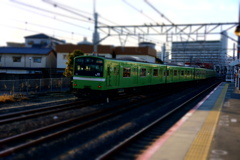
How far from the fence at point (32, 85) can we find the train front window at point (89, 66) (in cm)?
607

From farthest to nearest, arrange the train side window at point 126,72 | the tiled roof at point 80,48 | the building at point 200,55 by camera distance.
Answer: the building at point 200,55 < the tiled roof at point 80,48 < the train side window at point 126,72

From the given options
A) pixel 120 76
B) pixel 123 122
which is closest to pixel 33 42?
pixel 120 76

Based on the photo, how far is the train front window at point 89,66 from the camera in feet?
54.1

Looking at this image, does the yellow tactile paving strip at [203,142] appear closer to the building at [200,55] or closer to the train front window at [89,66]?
the train front window at [89,66]

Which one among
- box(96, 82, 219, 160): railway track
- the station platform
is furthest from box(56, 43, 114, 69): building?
the station platform

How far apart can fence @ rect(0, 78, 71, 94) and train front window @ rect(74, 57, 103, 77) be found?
6.07 meters

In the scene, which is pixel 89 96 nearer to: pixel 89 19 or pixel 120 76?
pixel 120 76

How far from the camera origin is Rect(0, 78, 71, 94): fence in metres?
20.9

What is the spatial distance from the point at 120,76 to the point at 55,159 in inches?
462

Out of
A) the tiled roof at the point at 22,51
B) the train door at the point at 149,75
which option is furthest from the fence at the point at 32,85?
the tiled roof at the point at 22,51

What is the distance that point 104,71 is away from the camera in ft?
53.7

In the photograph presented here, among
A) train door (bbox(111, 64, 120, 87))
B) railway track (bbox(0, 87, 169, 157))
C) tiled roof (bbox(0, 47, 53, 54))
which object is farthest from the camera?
tiled roof (bbox(0, 47, 53, 54))

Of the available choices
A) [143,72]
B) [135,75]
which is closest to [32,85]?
[135,75]

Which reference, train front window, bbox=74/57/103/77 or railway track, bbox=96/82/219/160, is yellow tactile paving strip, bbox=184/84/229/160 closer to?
railway track, bbox=96/82/219/160
